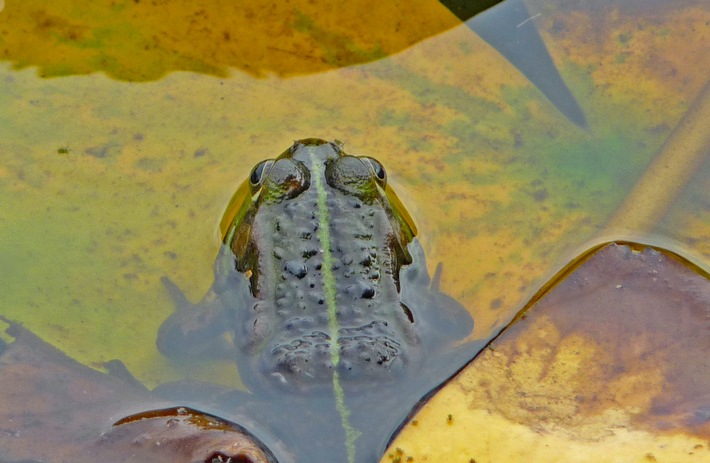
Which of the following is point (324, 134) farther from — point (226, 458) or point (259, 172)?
point (226, 458)

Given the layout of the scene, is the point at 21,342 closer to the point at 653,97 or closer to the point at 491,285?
the point at 491,285

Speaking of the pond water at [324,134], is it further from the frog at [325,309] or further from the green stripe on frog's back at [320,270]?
the green stripe on frog's back at [320,270]

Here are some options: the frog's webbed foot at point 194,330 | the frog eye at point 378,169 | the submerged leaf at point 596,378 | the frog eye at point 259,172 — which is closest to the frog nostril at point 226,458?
the submerged leaf at point 596,378

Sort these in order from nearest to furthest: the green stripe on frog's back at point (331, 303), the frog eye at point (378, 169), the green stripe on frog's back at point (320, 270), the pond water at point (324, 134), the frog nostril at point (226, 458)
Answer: the frog nostril at point (226, 458), the green stripe on frog's back at point (331, 303), the green stripe on frog's back at point (320, 270), the pond water at point (324, 134), the frog eye at point (378, 169)

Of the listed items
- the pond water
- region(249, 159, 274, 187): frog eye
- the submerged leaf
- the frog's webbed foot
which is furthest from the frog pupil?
the submerged leaf

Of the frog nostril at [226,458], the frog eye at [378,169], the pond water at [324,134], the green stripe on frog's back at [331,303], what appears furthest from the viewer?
the frog eye at [378,169]

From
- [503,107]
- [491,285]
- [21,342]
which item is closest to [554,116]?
[503,107]

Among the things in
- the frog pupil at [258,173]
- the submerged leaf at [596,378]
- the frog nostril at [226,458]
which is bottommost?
the frog nostril at [226,458]
